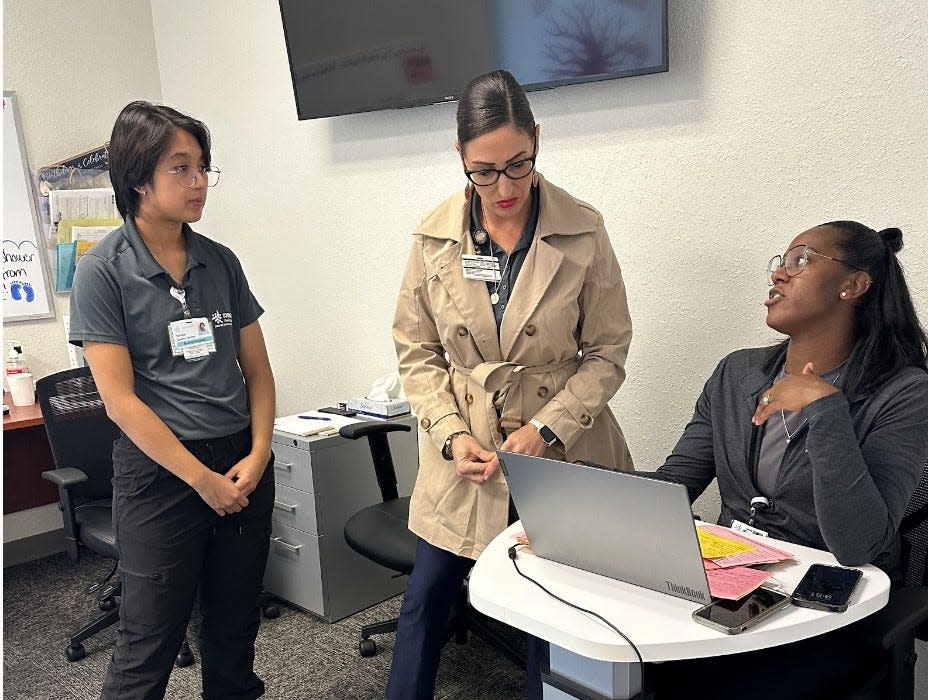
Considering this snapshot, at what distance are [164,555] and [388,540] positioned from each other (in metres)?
0.71

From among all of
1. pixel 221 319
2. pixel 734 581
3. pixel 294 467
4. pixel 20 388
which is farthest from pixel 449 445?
pixel 20 388

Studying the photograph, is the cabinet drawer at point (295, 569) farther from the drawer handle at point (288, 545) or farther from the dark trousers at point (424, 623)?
the dark trousers at point (424, 623)

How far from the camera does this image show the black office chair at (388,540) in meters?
2.45

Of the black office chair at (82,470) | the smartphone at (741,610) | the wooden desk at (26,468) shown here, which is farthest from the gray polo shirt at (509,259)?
the wooden desk at (26,468)

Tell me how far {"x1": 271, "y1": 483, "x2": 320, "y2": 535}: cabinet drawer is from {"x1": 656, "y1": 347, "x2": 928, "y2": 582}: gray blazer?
147 cm

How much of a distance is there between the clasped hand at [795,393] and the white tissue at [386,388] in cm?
181

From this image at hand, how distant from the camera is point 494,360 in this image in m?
1.94

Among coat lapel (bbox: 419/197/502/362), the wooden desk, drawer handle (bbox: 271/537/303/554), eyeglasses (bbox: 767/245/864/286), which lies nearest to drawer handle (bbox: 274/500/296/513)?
drawer handle (bbox: 271/537/303/554)

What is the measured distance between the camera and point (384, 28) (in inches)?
116

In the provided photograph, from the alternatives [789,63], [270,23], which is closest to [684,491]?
[789,63]

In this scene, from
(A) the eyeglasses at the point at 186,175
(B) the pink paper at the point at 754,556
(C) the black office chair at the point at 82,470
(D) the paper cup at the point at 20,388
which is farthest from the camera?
(D) the paper cup at the point at 20,388

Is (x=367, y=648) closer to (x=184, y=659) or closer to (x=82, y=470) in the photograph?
(x=184, y=659)

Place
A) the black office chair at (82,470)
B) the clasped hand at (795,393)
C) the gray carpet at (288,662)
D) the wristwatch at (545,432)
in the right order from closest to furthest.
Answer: the clasped hand at (795,393) < the wristwatch at (545,432) < the gray carpet at (288,662) < the black office chair at (82,470)

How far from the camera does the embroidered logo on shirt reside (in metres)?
2.06
